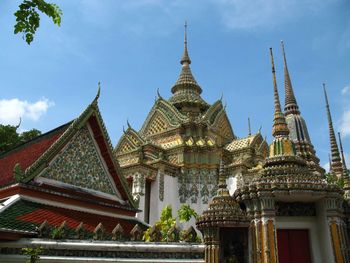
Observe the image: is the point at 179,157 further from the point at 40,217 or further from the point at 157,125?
the point at 40,217

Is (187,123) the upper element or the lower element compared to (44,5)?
upper

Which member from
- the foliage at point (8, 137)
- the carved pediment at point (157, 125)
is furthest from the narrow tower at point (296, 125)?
the foliage at point (8, 137)

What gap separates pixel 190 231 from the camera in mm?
8062

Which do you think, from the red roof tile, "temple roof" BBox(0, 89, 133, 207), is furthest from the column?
the red roof tile

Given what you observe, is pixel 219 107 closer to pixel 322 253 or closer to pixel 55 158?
pixel 55 158

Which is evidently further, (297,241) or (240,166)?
(240,166)

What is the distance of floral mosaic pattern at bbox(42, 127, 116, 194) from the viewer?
1061 centimetres

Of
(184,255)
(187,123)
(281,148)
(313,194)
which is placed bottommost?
(184,255)

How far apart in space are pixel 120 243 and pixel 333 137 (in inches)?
615

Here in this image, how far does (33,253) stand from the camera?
22.6 feet

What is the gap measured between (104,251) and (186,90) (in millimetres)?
24140

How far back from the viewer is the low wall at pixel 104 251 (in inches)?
301

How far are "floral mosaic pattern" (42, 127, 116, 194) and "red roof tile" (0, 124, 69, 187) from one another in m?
0.61

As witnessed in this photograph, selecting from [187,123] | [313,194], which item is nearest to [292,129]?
[187,123]
